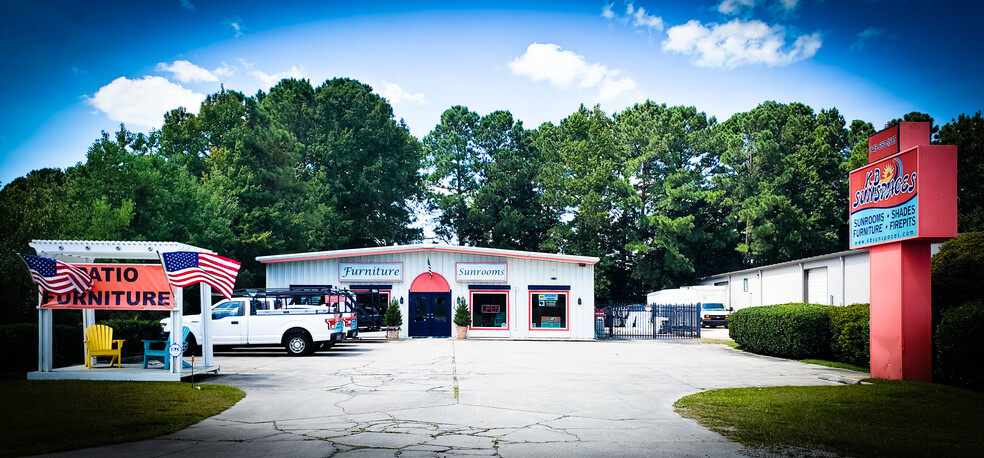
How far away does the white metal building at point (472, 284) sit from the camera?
33.7 m

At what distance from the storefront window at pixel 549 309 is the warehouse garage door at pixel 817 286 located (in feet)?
39.8

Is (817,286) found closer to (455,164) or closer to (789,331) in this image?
(789,331)

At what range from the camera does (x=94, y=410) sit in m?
10.6

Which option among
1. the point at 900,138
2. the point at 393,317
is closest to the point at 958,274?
the point at 900,138

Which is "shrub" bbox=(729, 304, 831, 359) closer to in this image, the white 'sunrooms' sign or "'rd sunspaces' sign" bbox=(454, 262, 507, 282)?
"'rd sunspaces' sign" bbox=(454, 262, 507, 282)

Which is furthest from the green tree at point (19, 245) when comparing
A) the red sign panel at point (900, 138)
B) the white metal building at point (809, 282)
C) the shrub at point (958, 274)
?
the white metal building at point (809, 282)

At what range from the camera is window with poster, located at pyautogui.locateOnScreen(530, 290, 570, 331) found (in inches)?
1330

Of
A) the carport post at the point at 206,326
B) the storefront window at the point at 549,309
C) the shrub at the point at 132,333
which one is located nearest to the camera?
the carport post at the point at 206,326

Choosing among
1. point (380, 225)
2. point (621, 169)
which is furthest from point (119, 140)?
point (621, 169)

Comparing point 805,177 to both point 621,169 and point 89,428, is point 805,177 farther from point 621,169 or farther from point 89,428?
point 89,428

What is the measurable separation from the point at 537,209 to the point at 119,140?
1218 inches

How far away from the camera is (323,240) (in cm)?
5047

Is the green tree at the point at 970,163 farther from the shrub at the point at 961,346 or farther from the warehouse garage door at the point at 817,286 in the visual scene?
the shrub at the point at 961,346

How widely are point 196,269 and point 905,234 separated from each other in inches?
566
